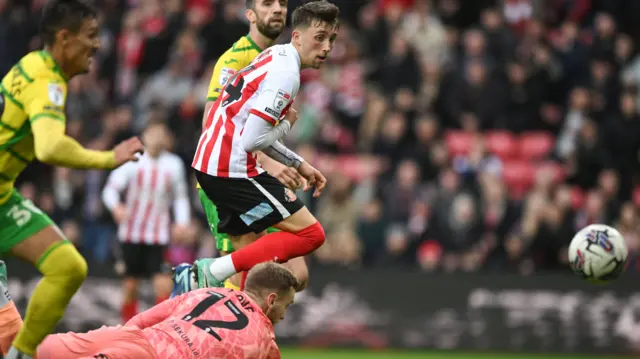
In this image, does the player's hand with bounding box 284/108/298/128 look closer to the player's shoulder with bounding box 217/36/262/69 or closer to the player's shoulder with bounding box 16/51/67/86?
the player's shoulder with bounding box 217/36/262/69

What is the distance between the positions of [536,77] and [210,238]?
20.4ft

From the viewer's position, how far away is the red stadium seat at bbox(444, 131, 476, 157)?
1731cm

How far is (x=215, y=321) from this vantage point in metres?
7.11

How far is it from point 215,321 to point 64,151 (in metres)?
1.46

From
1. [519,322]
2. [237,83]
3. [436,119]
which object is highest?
[237,83]

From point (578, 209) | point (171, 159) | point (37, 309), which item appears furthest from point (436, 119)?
point (37, 309)

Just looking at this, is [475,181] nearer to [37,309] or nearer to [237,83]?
[237,83]

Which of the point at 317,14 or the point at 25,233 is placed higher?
the point at 317,14

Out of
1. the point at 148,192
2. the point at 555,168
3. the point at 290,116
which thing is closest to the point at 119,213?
the point at 148,192

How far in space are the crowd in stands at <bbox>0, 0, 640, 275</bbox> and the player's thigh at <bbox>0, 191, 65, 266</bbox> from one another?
8052 millimetres

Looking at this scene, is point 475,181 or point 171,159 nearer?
point 171,159

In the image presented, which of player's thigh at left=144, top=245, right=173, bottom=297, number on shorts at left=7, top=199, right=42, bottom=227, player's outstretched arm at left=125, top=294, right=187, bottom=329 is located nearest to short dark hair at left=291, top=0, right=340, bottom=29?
player's outstretched arm at left=125, top=294, right=187, bottom=329

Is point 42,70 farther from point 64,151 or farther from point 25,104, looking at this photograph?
point 64,151

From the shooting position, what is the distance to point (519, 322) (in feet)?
49.5
